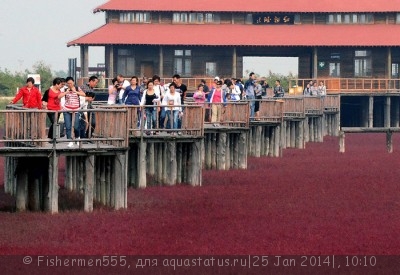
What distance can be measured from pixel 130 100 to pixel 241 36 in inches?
1984

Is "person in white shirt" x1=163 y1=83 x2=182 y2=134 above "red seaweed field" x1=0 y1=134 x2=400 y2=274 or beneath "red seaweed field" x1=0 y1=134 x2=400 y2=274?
above

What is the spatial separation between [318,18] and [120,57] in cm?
1339

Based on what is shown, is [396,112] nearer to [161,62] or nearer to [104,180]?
[161,62]

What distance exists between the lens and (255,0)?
90.8 meters

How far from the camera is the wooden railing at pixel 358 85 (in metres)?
81.5

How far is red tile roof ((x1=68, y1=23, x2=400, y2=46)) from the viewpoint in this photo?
8306 centimetres

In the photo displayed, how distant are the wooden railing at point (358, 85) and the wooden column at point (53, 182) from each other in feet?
169

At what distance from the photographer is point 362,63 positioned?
8656 cm

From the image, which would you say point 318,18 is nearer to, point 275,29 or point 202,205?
point 275,29

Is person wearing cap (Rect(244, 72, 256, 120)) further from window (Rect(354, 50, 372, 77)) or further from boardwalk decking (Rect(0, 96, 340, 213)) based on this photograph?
window (Rect(354, 50, 372, 77))

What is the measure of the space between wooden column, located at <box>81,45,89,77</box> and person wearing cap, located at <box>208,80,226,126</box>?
41118mm

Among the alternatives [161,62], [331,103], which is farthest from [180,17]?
[331,103]

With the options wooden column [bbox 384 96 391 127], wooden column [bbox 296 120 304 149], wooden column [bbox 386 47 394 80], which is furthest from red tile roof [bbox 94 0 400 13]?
wooden column [bbox 296 120 304 149]

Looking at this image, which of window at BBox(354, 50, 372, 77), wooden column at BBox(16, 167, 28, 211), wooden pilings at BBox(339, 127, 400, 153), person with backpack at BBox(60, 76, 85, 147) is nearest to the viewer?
wooden column at BBox(16, 167, 28, 211)
